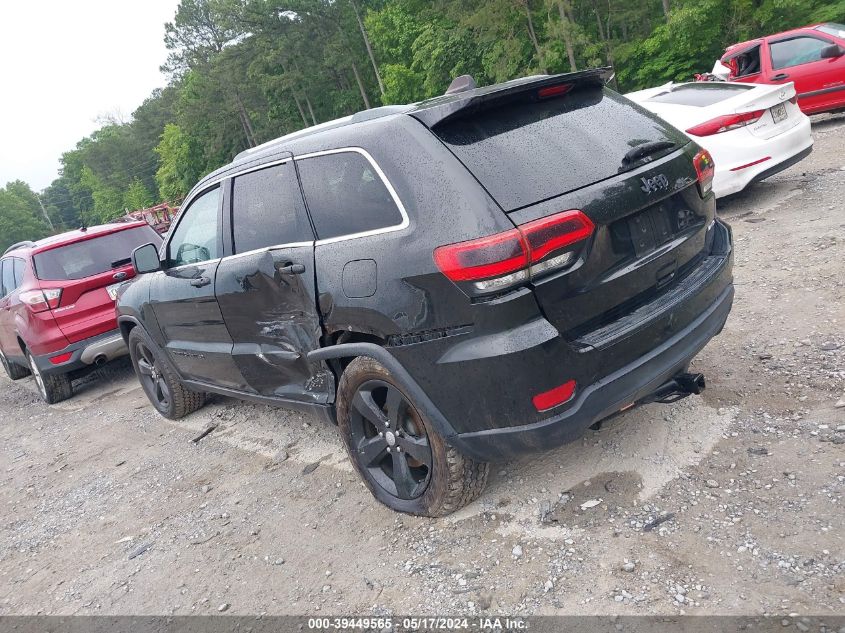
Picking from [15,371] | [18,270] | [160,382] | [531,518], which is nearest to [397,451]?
[531,518]

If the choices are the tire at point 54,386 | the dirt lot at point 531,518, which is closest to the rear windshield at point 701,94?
the dirt lot at point 531,518

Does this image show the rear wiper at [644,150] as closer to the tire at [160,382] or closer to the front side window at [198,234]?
the front side window at [198,234]

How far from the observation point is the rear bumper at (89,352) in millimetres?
6875

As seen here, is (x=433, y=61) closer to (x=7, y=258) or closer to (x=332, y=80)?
(x=332, y=80)

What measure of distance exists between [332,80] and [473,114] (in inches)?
2104

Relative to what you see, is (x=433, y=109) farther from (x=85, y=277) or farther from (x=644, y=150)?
(x=85, y=277)

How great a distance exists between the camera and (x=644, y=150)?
118 inches

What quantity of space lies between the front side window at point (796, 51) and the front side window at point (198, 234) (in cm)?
1032

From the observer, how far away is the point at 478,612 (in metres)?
2.58

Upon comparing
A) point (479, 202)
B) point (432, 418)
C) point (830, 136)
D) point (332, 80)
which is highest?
point (332, 80)

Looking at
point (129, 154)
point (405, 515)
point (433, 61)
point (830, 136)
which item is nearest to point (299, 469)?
point (405, 515)

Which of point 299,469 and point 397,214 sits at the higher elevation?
point 397,214

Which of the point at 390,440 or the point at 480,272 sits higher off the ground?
the point at 480,272

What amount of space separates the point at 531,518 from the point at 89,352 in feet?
18.5
